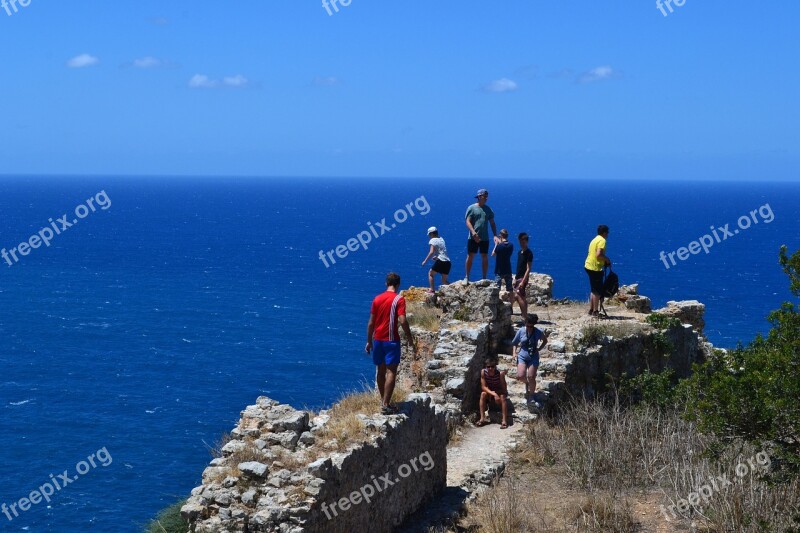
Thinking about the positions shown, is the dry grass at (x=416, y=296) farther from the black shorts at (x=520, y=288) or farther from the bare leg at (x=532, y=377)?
the bare leg at (x=532, y=377)

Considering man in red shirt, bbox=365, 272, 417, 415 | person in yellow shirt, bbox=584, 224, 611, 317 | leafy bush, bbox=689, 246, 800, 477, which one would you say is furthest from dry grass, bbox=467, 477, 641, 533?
person in yellow shirt, bbox=584, 224, 611, 317

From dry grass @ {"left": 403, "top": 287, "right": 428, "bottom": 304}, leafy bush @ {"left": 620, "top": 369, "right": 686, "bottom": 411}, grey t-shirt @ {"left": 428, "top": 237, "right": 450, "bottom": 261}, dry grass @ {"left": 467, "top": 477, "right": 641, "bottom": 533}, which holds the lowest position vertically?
dry grass @ {"left": 467, "top": 477, "right": 641, "bottom": 533}

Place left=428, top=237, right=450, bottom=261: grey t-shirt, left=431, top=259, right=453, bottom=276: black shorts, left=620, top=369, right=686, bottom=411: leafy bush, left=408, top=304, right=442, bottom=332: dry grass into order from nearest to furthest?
1. left=620, top=369, right=686, bottom=411: leafy bush
2. left=408, top=304, right=442, bottom=332: dry grass
3. left=428, top=237, right=450, bottom=261: grey t-shirt
4. left=431, top=259, right=453, bottom=276: black shorts

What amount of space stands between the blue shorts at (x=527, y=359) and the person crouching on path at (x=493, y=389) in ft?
1.74

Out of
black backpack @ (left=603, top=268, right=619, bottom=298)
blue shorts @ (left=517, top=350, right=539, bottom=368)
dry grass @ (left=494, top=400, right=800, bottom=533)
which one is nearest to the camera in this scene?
dry grass @ (left=494, top=400, right=800, bottom=533)

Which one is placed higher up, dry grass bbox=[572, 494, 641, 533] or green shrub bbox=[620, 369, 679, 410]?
green shrub bbox=[620, 369, 679, 410]

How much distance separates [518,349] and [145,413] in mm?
29651

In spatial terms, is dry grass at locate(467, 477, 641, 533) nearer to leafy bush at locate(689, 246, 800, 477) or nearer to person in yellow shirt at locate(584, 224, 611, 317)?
leafy bush at locate(689, 246, 800, 477)

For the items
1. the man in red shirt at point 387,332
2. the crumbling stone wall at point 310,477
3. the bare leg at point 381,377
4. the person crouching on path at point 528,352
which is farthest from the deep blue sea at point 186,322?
the man in red shirt at point 387,332

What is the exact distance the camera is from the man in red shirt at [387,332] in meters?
14.0

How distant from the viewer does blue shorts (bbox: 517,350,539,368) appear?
1930cm

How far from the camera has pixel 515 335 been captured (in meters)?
20.1

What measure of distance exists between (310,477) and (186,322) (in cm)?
5612

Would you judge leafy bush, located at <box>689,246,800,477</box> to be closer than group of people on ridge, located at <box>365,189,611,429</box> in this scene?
Yes
